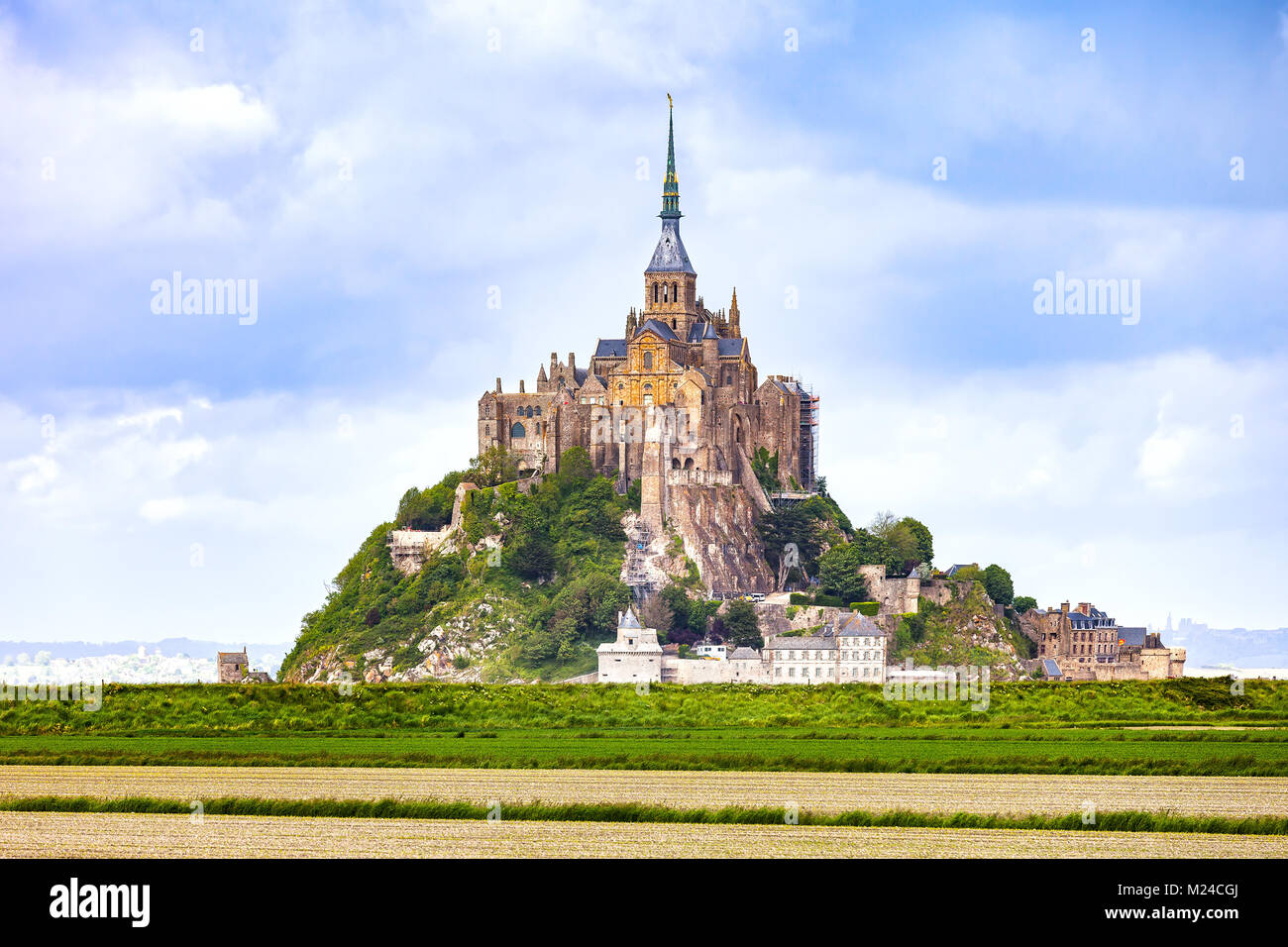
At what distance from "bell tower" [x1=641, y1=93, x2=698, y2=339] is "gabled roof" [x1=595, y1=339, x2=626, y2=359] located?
243cm

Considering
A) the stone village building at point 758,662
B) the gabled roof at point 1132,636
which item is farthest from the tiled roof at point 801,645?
the gabled roof at point 1132,636

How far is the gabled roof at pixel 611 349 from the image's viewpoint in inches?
4365

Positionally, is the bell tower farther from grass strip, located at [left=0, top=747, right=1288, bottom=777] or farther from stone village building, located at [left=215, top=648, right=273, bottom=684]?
grass strip, located at [left=0, top=747, right=1288, bottom=777]

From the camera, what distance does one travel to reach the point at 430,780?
3641 cm

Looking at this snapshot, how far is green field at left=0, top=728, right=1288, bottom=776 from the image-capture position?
40.0m

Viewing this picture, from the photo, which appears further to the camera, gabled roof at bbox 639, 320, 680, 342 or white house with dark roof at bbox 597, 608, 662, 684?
gabled roof at bbox 639, 320, 680, 342

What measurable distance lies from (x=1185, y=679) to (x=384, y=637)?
43712 mm

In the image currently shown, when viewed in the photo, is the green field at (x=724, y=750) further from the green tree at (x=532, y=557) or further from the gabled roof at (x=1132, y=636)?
the gabled roof at (x=1132, y=636)

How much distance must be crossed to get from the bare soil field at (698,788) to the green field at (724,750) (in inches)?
51.2

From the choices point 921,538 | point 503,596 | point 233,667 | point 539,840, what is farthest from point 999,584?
point 539,840

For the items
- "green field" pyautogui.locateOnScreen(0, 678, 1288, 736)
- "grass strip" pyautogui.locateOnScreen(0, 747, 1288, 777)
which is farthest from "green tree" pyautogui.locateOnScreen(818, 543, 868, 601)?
"grass strip" pyautogui.locateOnScreen(0, 747, 1288, 777)

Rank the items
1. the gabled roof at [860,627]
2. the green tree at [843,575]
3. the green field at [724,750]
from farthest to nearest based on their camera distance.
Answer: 1. the green tree at [843,575]
2. the gabled roof at [860,627]
3. the green field at [724,750]
